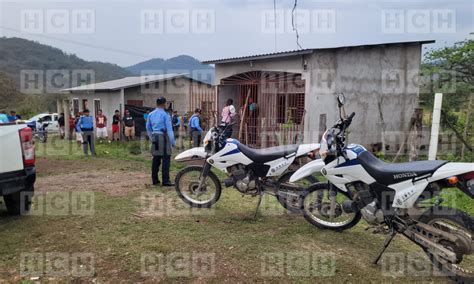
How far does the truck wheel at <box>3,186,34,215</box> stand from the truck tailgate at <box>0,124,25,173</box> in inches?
25.4

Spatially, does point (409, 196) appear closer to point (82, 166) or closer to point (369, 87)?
point (82, 166)

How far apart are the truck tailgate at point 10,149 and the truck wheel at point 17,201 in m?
0.64

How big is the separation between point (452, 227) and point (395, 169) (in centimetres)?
72

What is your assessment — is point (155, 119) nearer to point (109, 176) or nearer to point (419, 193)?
point (109, 176)

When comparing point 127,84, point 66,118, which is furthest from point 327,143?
point 66,118

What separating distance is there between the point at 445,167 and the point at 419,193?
13.3 inches

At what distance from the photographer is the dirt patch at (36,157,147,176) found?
957cm

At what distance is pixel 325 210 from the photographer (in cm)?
489

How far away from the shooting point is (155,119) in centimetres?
752

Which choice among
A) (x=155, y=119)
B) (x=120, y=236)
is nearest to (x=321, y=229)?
(x=120, y=236)

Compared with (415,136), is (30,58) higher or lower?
higher

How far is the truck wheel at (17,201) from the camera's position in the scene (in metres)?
5.45

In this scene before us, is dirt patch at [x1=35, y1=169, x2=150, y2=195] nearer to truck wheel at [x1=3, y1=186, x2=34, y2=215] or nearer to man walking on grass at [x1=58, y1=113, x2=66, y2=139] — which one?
truck wheel at [x1=3, y1=186, x2=34, y2=215]

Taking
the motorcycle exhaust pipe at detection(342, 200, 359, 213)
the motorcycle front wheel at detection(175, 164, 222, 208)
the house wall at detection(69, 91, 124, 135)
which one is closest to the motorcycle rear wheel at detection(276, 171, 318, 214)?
the motorcycle exhaust pipe at detection(342, 200, 359, 213)
